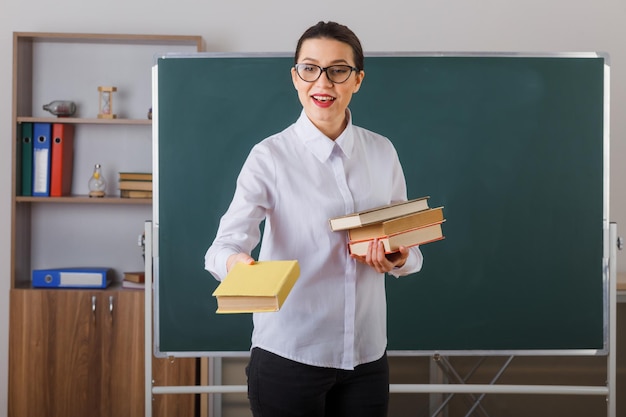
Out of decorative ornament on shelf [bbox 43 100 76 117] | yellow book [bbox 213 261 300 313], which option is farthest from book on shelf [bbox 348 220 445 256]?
decorative ornament on shelf [bbox 43 100 76 117]

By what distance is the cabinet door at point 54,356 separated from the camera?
3271 millimetres

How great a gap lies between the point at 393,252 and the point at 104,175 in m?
2.42

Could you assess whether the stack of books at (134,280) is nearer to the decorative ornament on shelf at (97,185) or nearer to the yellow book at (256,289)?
the decorative ornament on shelf at (97,185)

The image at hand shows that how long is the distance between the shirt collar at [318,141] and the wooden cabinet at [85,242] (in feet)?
6.42

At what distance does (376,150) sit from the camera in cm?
161

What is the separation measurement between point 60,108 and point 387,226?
94.7 inches

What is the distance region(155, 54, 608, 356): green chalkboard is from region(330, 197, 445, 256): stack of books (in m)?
1.24

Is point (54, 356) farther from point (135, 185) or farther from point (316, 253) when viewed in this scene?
point (316, 253)

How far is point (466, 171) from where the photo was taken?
2785 mm

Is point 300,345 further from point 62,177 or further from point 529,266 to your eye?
point 62,177

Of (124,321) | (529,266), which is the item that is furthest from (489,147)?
(124,321)

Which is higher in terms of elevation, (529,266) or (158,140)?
(158,140)

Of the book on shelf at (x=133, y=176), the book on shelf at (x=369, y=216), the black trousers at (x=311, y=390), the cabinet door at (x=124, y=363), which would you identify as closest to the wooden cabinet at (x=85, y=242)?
the cabinet door at (x=124, y=363)

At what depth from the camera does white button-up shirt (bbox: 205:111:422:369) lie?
4.78 feet
